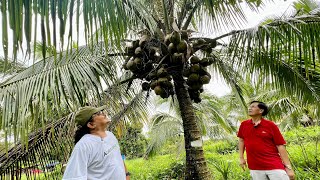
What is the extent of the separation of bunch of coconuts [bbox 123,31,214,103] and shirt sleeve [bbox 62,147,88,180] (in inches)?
76.1

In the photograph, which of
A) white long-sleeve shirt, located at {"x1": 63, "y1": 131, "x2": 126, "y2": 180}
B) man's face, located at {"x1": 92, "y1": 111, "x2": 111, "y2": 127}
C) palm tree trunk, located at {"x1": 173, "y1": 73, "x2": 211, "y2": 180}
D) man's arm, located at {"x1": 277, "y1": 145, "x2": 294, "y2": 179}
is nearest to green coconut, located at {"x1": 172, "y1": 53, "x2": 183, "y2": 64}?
palm tree trunk, located at {"x1": 173, "y1": 73, "x2": 211, "y2": 180}

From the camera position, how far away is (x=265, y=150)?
343cm

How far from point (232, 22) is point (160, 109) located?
7.38 m

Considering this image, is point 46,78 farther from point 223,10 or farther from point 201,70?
point 223,10

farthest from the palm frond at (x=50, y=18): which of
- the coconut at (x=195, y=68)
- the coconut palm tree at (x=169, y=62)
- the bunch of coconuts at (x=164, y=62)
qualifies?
the coconut at (x=195, y=68)

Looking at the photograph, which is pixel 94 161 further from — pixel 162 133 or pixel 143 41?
pixel 162 133

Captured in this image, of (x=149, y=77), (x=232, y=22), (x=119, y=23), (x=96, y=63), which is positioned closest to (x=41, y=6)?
(x=119, y=23)

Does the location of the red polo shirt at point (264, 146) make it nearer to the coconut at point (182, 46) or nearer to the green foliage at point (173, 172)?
the coconut at point (182, 46)

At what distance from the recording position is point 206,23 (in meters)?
4.93

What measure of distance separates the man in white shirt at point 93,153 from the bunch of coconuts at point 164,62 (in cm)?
156

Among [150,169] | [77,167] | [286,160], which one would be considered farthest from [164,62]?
[150,169]

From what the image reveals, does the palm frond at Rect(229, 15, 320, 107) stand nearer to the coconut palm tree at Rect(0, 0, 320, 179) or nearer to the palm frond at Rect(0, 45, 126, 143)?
the coconut palm tree at Rect(0, 0, 320, 179)

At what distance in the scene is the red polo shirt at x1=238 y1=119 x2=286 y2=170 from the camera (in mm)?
3398

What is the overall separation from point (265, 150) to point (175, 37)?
1.60m
